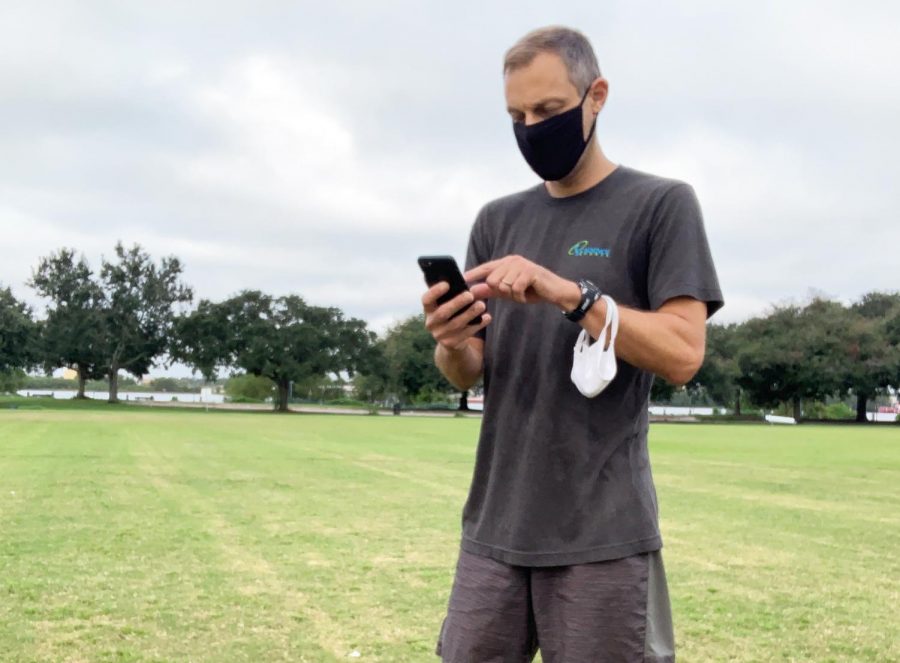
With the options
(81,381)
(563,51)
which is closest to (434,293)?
(563,51)

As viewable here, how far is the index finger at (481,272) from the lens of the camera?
6.92 ft

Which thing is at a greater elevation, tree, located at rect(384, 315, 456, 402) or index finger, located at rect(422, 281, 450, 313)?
tree, located at rect(384, 315, 456, 402)

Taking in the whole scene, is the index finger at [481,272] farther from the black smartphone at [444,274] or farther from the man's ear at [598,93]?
the man's ear at [598,93]

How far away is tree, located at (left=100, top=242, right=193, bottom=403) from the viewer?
7569 centimetres

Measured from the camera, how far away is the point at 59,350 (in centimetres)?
7388

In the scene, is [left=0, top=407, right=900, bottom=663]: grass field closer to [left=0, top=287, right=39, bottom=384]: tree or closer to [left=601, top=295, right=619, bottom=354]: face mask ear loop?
[left=601, top=295, right=619, bottom=354]: face mask ear loop

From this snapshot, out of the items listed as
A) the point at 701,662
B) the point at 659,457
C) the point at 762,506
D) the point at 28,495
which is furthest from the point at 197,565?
the point at 659,457

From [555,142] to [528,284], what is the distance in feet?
1.72

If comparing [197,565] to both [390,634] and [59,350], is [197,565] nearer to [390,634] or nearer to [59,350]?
[390,634]

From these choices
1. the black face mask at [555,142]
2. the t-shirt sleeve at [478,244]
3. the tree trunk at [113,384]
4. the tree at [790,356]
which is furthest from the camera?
the tree at [790,356]

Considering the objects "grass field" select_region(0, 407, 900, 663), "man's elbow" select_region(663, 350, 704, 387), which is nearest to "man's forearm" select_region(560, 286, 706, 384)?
"man's elbow" select_region(663, 350, 704, 387)

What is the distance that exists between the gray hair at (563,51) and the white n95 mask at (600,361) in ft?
2.13

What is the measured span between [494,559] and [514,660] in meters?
0.27

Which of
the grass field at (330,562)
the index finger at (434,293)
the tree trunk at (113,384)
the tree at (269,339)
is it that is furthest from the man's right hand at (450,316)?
the tree trunk at (113,384)
